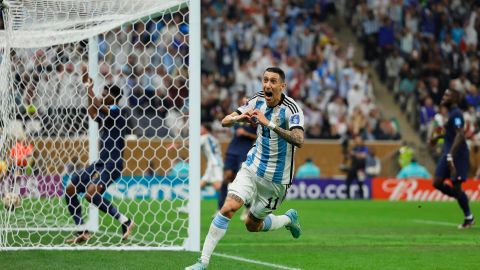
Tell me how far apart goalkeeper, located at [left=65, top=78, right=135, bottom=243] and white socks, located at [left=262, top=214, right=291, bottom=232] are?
2.70 meters

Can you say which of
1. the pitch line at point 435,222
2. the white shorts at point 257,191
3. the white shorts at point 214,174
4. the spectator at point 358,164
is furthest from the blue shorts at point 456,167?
the spectator at point 358,164

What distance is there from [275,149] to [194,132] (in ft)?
6.69

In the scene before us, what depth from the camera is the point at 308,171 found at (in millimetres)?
27734

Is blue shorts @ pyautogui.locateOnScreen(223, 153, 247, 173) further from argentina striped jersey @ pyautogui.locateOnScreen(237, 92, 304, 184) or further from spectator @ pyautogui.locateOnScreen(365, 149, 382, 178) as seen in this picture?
spectator @ pyautogui.locateOnScreen(365, 149, 382, 178)

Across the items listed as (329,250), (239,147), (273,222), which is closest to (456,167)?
(239,147)

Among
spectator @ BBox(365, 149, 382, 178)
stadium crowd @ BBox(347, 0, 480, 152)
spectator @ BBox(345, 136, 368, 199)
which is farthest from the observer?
stadium crowd @ BBox(347, 0, 480, 152)

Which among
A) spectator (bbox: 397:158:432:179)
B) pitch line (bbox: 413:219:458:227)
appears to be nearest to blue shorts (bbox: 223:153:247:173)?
pitch line (bbox: 413:219:458:227)

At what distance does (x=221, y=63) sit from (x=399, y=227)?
13849 millimetres

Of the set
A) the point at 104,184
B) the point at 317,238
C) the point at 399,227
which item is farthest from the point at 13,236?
the point at 399,227

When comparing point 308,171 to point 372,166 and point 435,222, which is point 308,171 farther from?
point 435,222

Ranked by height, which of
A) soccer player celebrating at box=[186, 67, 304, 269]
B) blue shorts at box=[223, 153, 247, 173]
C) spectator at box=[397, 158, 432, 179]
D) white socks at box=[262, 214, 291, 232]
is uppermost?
soccer player celebrating at box=[186, 67, 304, 269]

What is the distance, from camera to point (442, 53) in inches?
1284

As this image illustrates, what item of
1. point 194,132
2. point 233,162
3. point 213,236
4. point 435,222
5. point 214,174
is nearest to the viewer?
point 213,236

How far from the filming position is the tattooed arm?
961 centimetres
